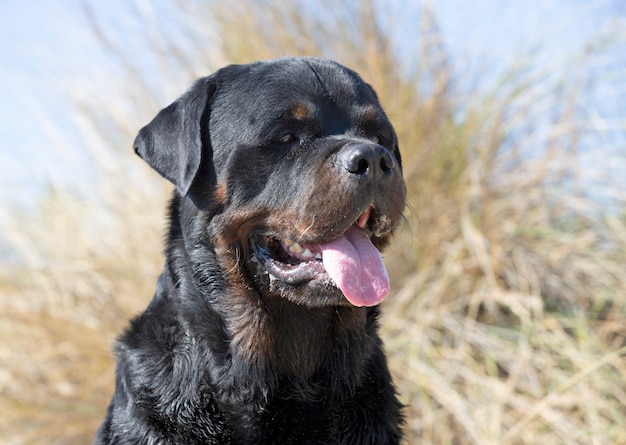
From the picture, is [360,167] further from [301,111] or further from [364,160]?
[301,111]

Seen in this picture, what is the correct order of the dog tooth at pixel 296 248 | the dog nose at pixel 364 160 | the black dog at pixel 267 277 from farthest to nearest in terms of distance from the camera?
the dog tooth at pixel 296 248, the black dog at pixel 267 277, the dog nose at pixel 364 160

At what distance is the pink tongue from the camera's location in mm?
2340

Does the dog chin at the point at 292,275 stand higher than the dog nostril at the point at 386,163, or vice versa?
the dog nostril at the point at 386,163

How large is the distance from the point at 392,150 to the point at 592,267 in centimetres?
234

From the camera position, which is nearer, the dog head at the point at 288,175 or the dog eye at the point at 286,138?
the dog head at the point at 288,175

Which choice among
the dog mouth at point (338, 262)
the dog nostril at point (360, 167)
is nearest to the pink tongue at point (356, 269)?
the dog mouth at point (338, 262)

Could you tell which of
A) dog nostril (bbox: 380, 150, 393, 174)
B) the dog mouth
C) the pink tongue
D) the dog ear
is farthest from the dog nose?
the dog ear

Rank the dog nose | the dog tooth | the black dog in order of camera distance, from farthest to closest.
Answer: the dog tooth
the black dog
the dog nose

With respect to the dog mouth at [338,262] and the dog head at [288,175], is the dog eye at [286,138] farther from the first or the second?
the dog mouth at [338,262]

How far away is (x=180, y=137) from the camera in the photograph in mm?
2570

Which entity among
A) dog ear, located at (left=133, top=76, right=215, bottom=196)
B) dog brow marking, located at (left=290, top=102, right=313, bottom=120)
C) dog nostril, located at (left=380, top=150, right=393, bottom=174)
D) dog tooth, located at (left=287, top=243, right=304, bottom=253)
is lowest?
dog tooth, located at (left=287, top=243, right=304, bottom=253)

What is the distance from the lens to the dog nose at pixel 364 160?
7.45ft

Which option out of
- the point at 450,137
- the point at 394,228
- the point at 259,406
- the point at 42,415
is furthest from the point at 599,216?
the point at 42,415

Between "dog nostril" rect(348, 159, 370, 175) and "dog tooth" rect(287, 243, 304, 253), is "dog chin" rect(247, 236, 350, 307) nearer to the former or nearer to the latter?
"dog tooth" rect(287, 243, 304, 253)
